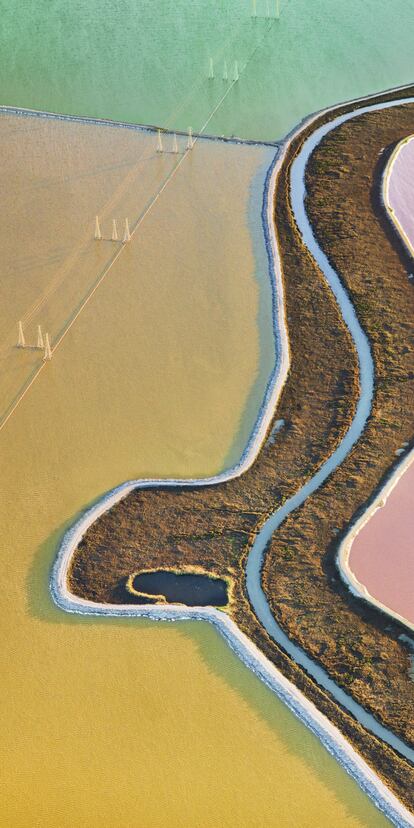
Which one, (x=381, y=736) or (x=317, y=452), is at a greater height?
(x=317, y=452)

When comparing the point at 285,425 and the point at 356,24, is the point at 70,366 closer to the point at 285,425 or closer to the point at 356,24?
the point at 285,425

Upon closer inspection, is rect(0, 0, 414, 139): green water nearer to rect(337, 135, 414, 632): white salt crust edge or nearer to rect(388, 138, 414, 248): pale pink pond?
rect(388, 138, 414, 248): pale pink pond

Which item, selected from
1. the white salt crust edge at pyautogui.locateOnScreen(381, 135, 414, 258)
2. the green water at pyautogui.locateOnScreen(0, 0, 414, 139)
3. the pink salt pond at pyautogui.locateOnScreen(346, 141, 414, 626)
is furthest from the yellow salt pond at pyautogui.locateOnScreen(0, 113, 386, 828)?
the green water at pyautogui.locateOnScreen(0, 0, 414, 139)

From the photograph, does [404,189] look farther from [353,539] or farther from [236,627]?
[236,627]

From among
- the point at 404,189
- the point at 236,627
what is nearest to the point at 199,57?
the point at 404,189

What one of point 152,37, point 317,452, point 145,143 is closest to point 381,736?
point 317,452

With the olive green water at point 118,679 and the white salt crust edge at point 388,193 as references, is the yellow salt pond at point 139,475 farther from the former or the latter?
the white salt crust edge at point 388,193
